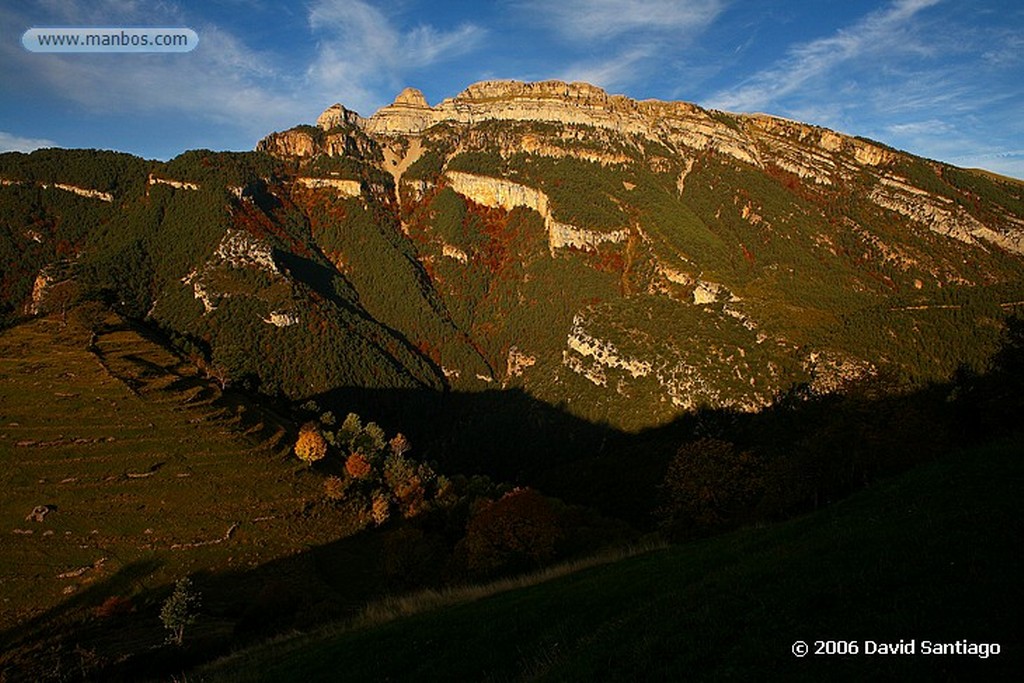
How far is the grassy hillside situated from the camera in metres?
8.86

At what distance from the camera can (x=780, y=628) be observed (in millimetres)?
10578

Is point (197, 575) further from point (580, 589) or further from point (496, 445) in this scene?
point (496, 445)

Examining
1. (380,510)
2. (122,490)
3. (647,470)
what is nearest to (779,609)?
(380,510)

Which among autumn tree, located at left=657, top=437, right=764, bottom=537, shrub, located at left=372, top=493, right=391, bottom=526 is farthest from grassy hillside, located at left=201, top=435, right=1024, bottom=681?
shrub, located at left=372, top=493, right=391, bottom=526

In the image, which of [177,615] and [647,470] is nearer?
[177,615]

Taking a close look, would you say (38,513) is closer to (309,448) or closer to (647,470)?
(309,448)

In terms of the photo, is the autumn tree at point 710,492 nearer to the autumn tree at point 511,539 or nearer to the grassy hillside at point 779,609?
the grassy hillside at point 779,609

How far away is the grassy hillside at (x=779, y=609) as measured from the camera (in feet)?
29.1

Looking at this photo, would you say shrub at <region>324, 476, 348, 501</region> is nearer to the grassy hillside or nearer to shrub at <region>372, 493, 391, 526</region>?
shrub at <region>372, 493, 391, 526</region>

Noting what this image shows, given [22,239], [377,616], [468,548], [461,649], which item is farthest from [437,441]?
[22,239]

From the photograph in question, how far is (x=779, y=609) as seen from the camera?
37.9ft

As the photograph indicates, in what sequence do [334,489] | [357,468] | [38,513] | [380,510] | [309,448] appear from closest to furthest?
[38,513], [334,489], [380,510], [309,448], [357,468]

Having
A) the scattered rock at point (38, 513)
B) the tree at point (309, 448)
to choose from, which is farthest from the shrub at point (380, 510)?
the scattered rock at point (38, 513)

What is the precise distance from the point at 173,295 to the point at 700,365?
171312 millimetres
